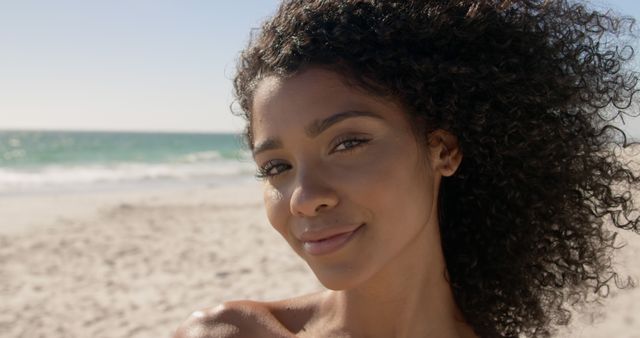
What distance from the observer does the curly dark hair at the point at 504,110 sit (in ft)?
6.15

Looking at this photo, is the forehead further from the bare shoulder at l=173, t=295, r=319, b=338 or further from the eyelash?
the bare shoulder at l=173, t=295, r=319, b=338

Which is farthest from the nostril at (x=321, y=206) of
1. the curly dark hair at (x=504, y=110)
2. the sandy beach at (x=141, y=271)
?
the sandy beach at (x=141, y=271)

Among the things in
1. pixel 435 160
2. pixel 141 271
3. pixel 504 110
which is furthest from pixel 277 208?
pixel 141 271

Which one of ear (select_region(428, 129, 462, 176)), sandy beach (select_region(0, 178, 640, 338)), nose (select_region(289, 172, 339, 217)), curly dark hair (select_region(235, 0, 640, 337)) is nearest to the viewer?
nose (select_region(289, 172, 339, 217))

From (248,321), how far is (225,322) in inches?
3.1

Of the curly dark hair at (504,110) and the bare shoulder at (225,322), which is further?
the bare shoulder at (225,322)

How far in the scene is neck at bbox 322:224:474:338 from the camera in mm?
2111

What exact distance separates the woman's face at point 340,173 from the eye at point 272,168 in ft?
0.03

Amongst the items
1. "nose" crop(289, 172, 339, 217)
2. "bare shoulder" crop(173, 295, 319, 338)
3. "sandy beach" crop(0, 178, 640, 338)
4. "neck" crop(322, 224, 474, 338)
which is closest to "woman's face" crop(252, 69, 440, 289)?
"nose" crop(289, 172, 339, 217)

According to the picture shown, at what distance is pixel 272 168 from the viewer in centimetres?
195

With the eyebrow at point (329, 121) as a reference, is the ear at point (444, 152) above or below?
above

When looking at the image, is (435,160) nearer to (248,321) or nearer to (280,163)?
(280,163)

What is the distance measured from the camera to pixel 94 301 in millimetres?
7094

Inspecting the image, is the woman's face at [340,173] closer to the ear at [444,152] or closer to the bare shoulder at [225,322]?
the ear at [444,152]
